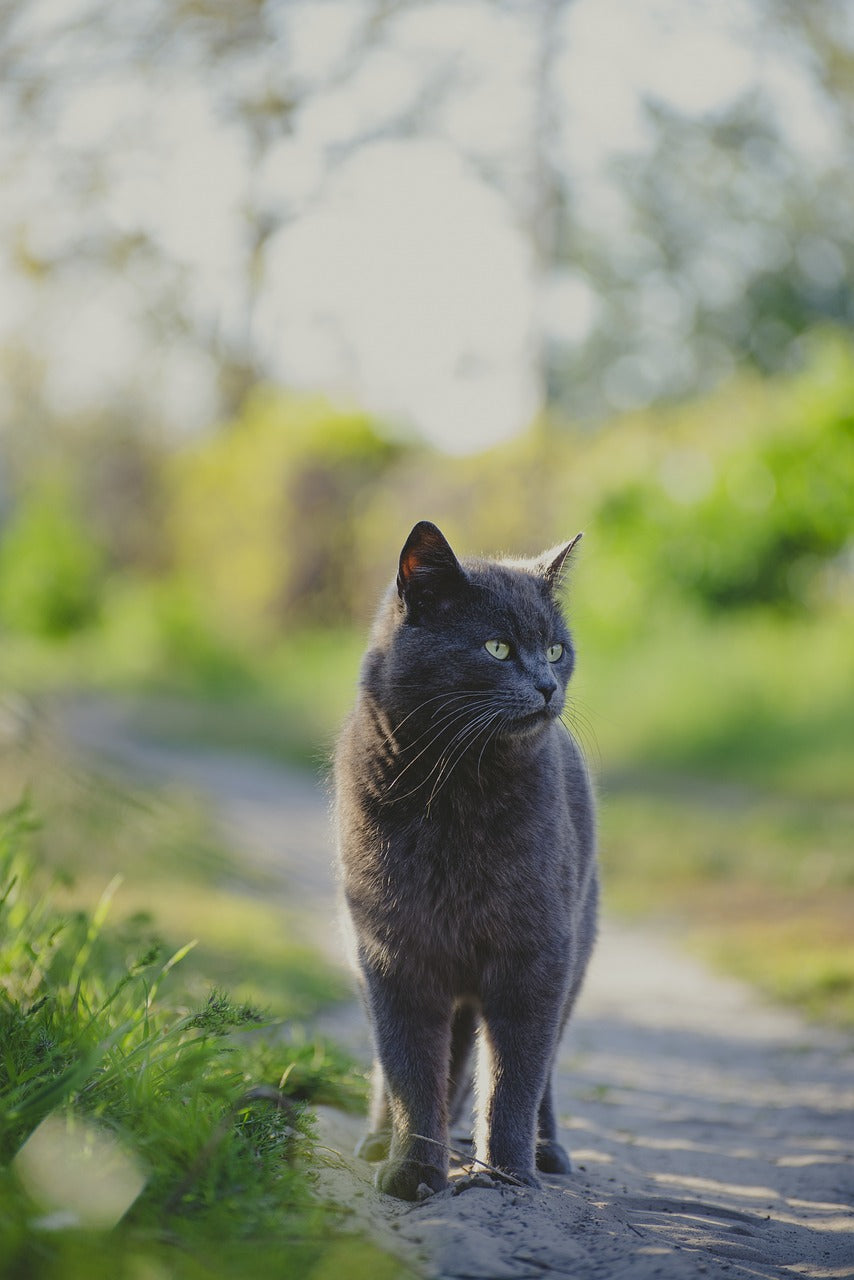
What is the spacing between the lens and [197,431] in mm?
19469

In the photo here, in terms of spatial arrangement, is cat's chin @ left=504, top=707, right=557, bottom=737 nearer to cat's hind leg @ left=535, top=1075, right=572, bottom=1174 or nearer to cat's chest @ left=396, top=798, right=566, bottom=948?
cat's chest @ left=396, top=798, right=566, bottom=948

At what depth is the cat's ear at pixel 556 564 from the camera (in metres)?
2.89

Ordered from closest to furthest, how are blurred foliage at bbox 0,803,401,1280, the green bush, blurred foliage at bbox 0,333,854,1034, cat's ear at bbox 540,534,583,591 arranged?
blurred foliage at bbox 0,803,401,1280 < cat's ear at bbox 540,534,583,591 < blurred foliage at bbox 0,333,854,1034 < the green bush

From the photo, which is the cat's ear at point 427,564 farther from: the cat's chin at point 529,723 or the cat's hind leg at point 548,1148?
the cat's hind leg at point 548,1148

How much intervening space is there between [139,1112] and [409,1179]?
0.62 m

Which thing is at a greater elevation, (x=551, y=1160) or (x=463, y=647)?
A: (x=463, y=647)

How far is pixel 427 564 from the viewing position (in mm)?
2615

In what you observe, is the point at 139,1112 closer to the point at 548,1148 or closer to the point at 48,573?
the point at 548,1148

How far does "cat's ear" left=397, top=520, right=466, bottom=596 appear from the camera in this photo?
2574 millimetres

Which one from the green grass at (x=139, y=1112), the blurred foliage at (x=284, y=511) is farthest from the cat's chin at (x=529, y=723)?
the blurred foliage at (x=284, y=511)

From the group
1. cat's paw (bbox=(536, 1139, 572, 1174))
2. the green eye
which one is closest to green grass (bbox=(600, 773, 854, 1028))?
cat's paw (bbox=(536, 1139, 572, 1174))

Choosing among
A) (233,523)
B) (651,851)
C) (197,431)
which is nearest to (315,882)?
(651,851)

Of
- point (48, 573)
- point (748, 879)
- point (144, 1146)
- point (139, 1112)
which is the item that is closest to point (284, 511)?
point (48, 573)

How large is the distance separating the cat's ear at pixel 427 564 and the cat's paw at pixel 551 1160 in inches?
50.6
